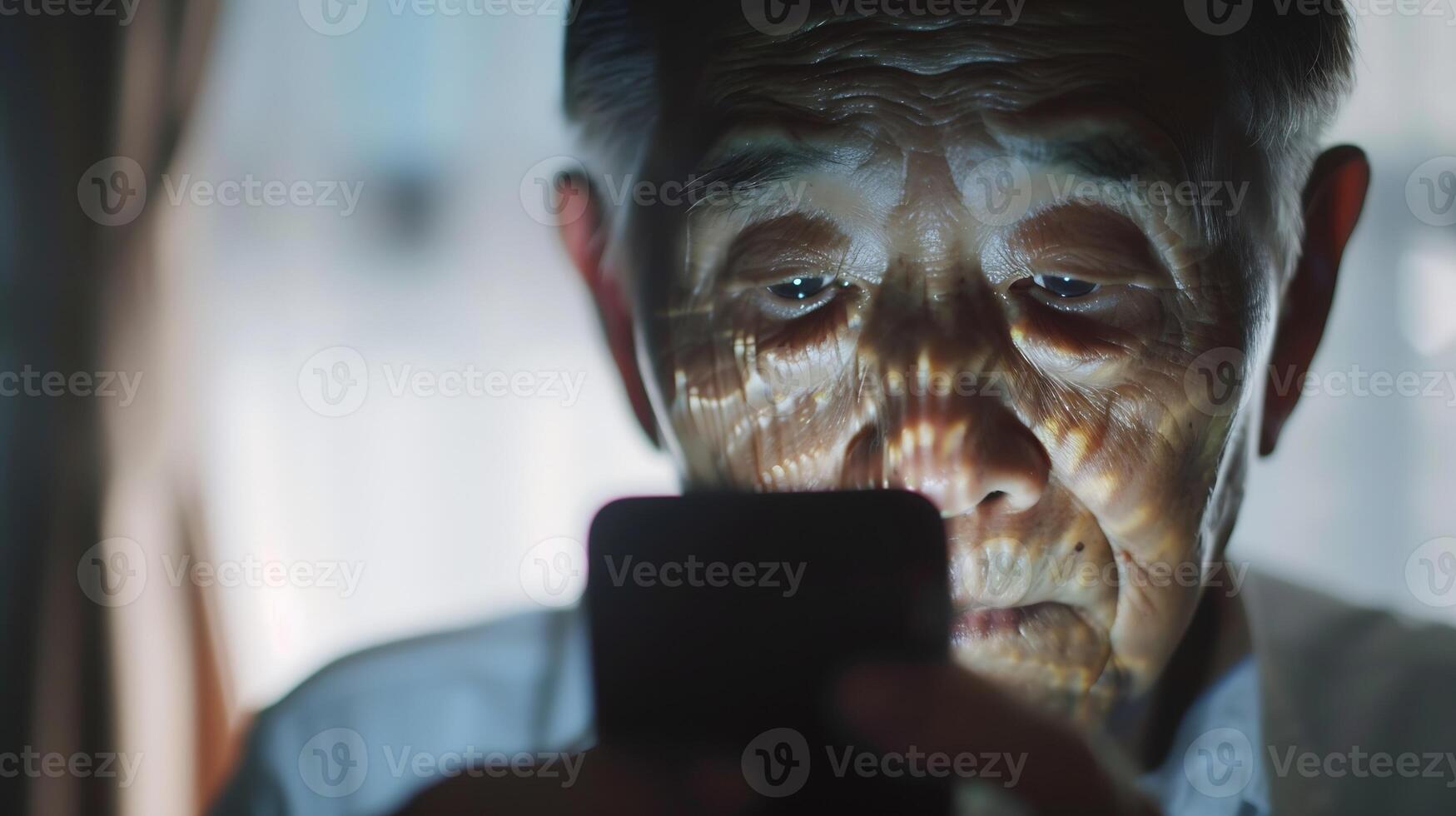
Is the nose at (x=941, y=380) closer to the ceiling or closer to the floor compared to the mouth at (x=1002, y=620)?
closer to the ceiling

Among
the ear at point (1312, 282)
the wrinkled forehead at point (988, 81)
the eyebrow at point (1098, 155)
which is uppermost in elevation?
the wrinkled forehead at point (988, 81)

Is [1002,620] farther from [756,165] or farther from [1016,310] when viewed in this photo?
[756,165]

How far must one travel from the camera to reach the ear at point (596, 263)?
658 millimetres

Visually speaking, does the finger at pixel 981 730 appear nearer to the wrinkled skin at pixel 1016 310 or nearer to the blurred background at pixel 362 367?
the wrinkled skin at pixel 1016 310

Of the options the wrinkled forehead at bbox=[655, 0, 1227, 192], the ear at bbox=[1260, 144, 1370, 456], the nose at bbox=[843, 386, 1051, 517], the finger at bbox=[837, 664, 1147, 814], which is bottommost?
the finger at bbox=[837, 664, 1147, 814]

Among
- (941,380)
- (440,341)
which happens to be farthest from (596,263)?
(941,380)

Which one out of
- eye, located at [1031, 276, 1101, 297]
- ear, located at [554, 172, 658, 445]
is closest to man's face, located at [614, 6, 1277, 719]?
eye, located at [1031, 276, 1101, 297]

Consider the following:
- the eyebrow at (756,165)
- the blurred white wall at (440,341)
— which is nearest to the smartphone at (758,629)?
the blurred white wall at (440,341)

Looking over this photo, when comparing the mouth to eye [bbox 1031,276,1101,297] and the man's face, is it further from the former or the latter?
eye [bbox 1031,276,1101,297]

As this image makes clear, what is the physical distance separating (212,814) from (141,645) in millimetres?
177

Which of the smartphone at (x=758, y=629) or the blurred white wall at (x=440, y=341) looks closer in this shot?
the smartphone at (x=758, y=629)

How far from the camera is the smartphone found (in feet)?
1.72

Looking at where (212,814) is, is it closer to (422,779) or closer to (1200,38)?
(422,779)

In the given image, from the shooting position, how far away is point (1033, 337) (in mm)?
599
